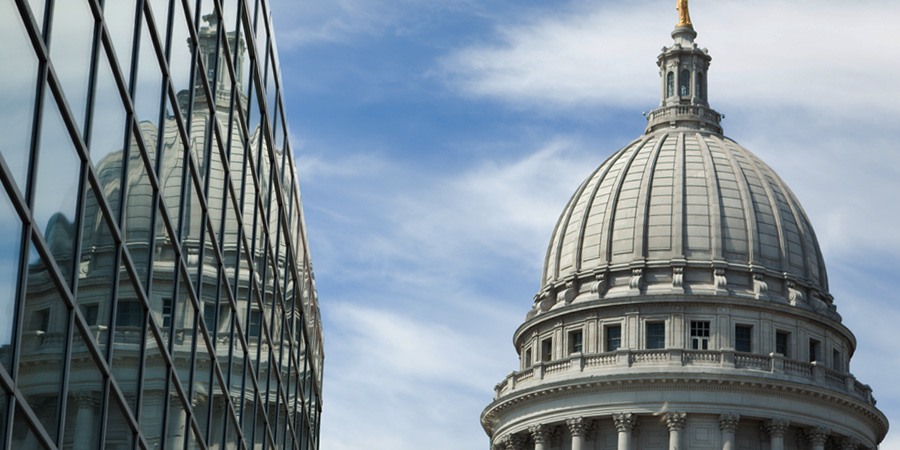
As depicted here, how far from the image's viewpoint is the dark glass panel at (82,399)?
74.7ft

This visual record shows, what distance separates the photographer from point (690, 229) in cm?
11194

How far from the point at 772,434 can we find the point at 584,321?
474 inches

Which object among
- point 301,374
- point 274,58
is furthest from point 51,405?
point 301,374

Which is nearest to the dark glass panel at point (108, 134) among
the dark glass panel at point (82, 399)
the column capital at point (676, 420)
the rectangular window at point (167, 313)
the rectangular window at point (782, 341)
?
the dark glass panel at point (82, 399)

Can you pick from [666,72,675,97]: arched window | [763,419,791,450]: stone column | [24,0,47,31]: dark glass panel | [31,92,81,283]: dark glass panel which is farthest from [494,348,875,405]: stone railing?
[24,0,47,31]: dark glass panel

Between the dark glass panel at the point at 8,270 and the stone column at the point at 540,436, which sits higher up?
the stone column at the point at 540,436

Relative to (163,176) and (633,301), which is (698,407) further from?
(163,176)

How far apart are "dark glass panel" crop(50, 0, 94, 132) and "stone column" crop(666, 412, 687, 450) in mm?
83849

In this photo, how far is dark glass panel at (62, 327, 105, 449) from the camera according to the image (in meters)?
22.8

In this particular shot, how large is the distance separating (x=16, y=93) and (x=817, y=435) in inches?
3511

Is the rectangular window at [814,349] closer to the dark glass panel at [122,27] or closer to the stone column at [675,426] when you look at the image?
the stone column at [675,426]

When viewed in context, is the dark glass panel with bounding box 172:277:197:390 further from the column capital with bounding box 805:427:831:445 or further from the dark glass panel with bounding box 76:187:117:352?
the column capital with bounding box 805:427:831:445

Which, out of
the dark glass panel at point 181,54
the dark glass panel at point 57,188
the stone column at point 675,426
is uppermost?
the stone column at point 675,426

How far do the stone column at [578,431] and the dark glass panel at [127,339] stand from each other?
264ft
